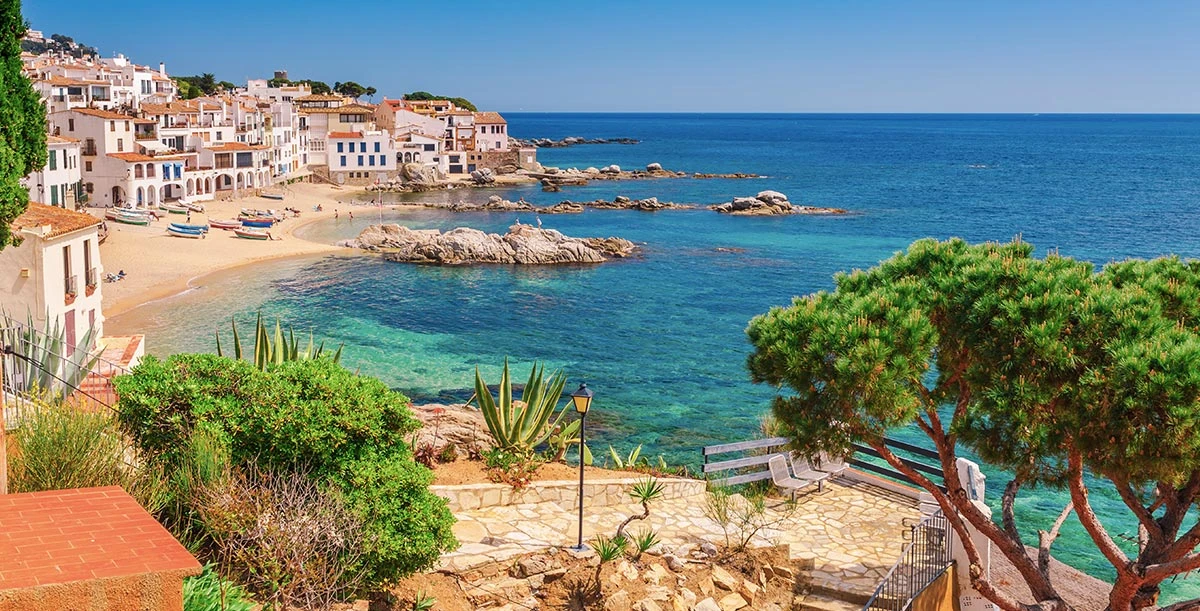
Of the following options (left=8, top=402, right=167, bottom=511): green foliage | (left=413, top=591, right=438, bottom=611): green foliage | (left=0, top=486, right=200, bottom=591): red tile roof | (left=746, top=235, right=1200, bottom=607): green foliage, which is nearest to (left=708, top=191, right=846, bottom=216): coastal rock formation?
(left=746, top=235, right=1200, bottom=607): green foliage

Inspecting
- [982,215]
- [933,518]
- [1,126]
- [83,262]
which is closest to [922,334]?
[933,518]

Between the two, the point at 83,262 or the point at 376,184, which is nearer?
the point at 83,262

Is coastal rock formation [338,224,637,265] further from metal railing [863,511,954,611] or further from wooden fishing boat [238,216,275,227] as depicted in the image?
metal railing [863,511,954,611]

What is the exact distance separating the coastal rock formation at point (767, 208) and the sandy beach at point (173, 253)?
35.2m

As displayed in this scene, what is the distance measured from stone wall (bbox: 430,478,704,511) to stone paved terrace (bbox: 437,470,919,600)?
0.06 meters

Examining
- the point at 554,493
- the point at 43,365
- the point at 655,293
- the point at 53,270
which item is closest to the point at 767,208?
the point at 655,293

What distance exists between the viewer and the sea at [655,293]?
29594mm

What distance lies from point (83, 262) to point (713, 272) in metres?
38.4

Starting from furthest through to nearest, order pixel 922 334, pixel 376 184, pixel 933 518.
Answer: pixel 376 184 → pixel 933 518 → pixel 922 334

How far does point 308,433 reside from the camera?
34.0 feet

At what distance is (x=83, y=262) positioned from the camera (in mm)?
23078

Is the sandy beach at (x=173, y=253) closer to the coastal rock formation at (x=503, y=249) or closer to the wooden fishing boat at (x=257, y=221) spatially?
the wooden fishing boat at (x=257, y=221)

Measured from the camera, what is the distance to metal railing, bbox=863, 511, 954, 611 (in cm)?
1170

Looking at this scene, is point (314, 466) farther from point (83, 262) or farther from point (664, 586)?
point (83, 262)
